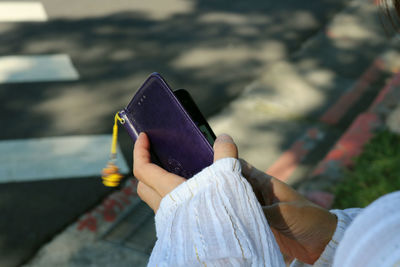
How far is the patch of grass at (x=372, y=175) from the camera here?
10.3 feet

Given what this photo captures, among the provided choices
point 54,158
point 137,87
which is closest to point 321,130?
point 137,87

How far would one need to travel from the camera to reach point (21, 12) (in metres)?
5.88

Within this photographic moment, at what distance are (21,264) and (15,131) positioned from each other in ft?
4.94

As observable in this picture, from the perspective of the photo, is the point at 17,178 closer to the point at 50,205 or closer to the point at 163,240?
the point at 50,205

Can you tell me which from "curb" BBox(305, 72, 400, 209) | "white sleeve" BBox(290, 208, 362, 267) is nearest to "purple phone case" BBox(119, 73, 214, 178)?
"white sleeve" BBox(290, 208, 362, 267)

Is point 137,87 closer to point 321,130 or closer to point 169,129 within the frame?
point 321,130

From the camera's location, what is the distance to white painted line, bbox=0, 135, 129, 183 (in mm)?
3451

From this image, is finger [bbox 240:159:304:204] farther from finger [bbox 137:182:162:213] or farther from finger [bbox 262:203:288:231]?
finger [bbox 137:182:162:213]

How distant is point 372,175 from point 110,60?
123 inches

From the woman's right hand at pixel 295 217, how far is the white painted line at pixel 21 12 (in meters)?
5.19

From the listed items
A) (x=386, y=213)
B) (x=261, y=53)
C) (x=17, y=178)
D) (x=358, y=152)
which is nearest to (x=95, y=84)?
(x=17, y=178)

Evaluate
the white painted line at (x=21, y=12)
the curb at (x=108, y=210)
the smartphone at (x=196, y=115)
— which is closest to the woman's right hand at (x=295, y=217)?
the smartphone at (x=196, y=115)

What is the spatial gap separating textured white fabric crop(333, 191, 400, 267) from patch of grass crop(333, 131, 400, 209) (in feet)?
8.16

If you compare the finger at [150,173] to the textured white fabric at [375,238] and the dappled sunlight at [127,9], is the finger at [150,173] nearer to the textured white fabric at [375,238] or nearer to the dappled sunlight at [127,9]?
the textured white fabric at [375,238]
